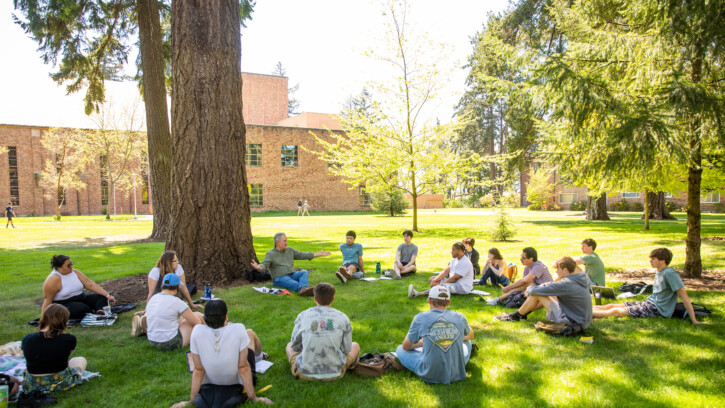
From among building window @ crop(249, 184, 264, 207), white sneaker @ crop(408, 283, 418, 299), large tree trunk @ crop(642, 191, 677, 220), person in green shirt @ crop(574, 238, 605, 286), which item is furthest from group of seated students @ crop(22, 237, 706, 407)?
building window @ crop(249, 184, 264, 207)

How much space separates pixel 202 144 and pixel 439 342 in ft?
20.3

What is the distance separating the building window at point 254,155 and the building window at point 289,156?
8.16 feet

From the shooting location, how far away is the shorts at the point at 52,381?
152 inches

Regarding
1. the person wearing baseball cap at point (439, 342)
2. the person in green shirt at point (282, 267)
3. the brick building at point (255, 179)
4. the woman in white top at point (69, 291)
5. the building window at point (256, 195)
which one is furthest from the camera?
the building window at point (256, 195)

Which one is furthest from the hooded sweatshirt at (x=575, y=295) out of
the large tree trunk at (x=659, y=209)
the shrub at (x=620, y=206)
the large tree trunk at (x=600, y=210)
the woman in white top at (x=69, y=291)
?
the shrub at (x=620, y=206)

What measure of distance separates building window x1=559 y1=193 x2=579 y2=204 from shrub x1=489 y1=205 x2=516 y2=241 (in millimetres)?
38859

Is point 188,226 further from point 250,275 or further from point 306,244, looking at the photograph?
point 306,244

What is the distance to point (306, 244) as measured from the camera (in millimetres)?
15359

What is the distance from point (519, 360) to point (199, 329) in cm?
336

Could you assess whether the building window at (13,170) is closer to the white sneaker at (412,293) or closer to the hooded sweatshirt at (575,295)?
the white sneaker at (412,293)

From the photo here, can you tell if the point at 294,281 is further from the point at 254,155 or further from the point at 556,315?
the point at 254,155

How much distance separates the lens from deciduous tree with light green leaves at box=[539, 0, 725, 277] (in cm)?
691

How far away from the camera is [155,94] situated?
1486cm

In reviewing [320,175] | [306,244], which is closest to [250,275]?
[306,244]
